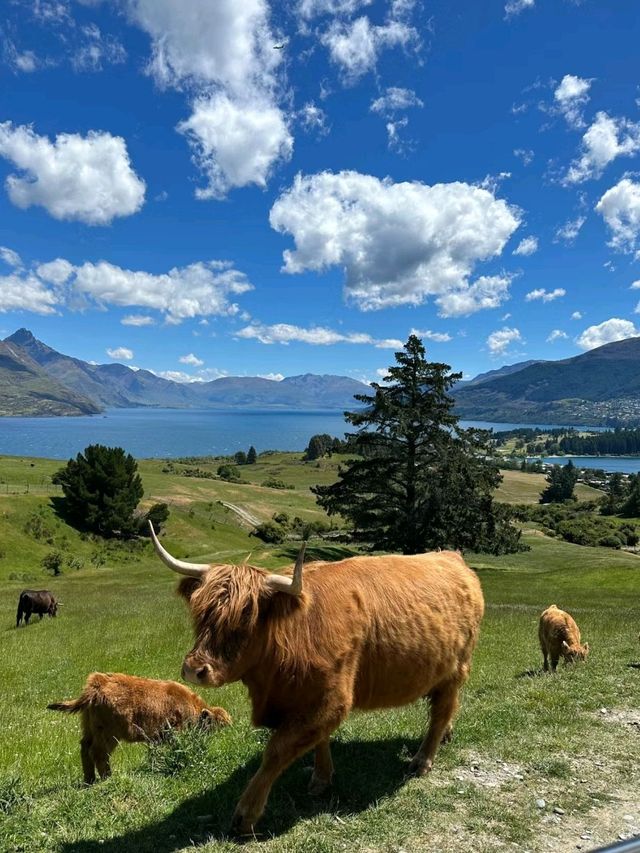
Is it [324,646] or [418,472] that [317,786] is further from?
[418,472]

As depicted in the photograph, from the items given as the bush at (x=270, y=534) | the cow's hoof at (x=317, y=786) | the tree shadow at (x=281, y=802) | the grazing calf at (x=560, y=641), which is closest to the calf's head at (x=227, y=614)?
the tree shadow at (x=281, y=802)

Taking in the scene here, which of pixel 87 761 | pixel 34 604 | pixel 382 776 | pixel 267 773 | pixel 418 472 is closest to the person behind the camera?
pixel 267 773

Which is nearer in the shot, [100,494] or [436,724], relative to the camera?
[436,724]

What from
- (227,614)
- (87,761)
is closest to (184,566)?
(227,614)

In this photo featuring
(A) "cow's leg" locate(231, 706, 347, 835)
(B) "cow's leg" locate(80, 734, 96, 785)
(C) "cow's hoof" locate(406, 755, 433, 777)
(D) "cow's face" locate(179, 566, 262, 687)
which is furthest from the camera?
(B) "cow's leg" locate(80, 734, 96, 785)

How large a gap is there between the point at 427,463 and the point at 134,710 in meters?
29.6

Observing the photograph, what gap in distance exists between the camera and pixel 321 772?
5676 mm

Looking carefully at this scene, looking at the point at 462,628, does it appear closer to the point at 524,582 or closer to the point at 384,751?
the point at 384,751

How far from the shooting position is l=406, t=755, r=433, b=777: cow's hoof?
6.03 metres

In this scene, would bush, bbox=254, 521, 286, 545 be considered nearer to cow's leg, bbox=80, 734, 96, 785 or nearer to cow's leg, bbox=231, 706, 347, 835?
cow's leg, bbox=80, 734, 96, 785

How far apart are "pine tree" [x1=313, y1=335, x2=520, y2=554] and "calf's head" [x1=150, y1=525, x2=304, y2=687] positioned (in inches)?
1150

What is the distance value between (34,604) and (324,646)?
2505 cm

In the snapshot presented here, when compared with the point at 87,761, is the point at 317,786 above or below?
above

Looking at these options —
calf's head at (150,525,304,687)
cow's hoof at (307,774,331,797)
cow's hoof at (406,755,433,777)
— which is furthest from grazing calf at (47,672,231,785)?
calf's head at (150,525,304,687)
